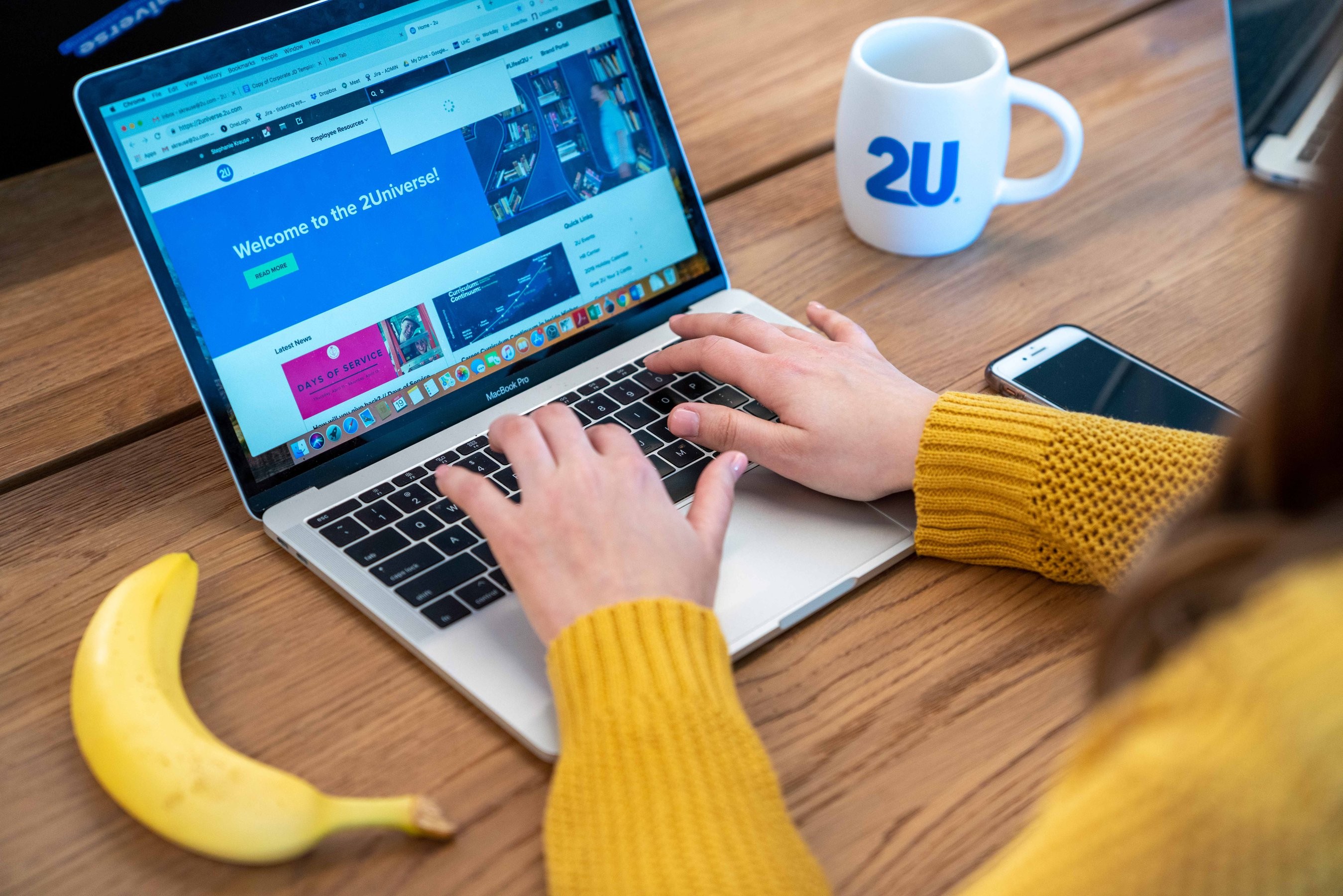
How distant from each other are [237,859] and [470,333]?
1.41 feet

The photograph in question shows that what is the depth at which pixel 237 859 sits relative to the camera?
55cm

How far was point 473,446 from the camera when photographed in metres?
0.81

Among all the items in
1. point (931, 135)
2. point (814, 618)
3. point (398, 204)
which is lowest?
point (814, 618)

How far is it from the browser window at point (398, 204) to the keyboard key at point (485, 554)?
15cm

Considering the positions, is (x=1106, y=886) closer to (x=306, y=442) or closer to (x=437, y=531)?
(x=437, y=531)

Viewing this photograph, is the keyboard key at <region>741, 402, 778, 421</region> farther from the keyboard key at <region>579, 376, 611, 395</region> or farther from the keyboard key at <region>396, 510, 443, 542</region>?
the keyboard key at <region>396, 510, 443, 542</region>

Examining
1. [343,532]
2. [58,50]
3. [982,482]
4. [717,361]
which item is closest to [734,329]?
[717,361]

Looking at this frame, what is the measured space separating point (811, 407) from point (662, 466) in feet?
0.40

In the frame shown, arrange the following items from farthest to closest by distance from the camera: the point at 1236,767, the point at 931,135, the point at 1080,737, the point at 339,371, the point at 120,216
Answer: the point at 120,216 < the point at 931,135 < the point at 339,371 < the point at 1080,737 < the point at 1236,767

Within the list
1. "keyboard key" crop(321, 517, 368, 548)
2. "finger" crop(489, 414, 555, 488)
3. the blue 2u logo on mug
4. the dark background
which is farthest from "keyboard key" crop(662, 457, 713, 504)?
the dark background

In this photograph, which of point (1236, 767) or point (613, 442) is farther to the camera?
point (613, 442)

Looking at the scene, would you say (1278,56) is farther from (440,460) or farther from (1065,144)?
(440,460)

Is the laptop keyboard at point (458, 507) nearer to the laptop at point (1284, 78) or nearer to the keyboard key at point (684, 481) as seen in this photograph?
the keyboard key at point (684, 481)

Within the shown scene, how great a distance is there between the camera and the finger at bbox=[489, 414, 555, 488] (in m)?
0.69
